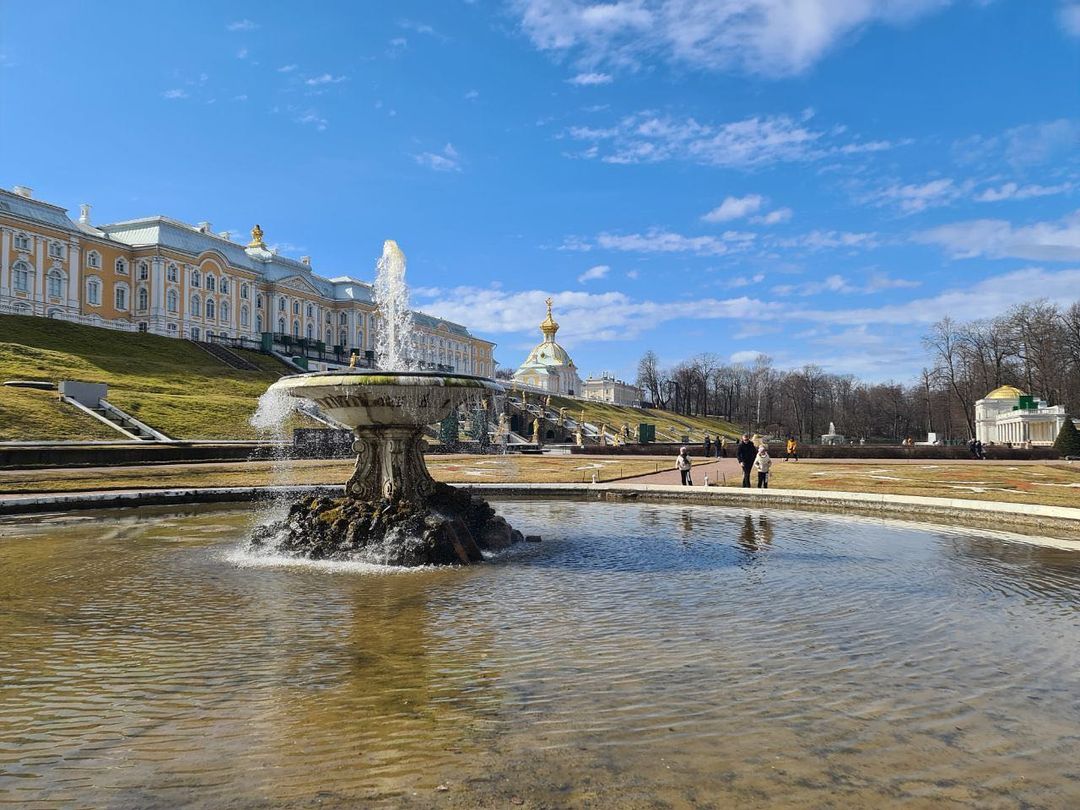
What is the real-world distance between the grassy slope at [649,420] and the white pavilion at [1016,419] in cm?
2741

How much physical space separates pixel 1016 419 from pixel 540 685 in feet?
196

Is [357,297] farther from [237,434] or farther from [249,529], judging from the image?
[249,529]

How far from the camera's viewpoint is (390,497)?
1034 cm

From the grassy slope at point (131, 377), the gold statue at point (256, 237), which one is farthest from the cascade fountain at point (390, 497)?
the gold statue at point (256, 237)

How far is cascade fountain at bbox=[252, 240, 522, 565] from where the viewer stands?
30.7 feet

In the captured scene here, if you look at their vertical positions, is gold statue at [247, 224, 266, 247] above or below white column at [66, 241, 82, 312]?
above

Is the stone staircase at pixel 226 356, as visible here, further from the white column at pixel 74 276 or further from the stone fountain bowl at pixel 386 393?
the stone fountain bowl at pixel 386 393

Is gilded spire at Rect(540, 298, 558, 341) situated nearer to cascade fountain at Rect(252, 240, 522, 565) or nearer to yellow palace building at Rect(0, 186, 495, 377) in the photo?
yellow palace building at Rect(0, 186, 495, 377)

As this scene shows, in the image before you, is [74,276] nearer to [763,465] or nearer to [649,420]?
[649,420]

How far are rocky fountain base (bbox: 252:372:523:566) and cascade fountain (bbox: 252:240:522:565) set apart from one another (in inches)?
0.6

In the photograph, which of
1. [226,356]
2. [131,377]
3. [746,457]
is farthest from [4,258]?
[746,457]

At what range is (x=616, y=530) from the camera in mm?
12062

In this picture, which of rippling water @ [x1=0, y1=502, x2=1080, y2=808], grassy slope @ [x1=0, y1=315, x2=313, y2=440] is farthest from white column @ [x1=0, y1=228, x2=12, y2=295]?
rippling water @ [x1=0, y1=502, x2=1080, y2=808]

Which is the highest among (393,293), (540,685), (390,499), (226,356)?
(226,356)
